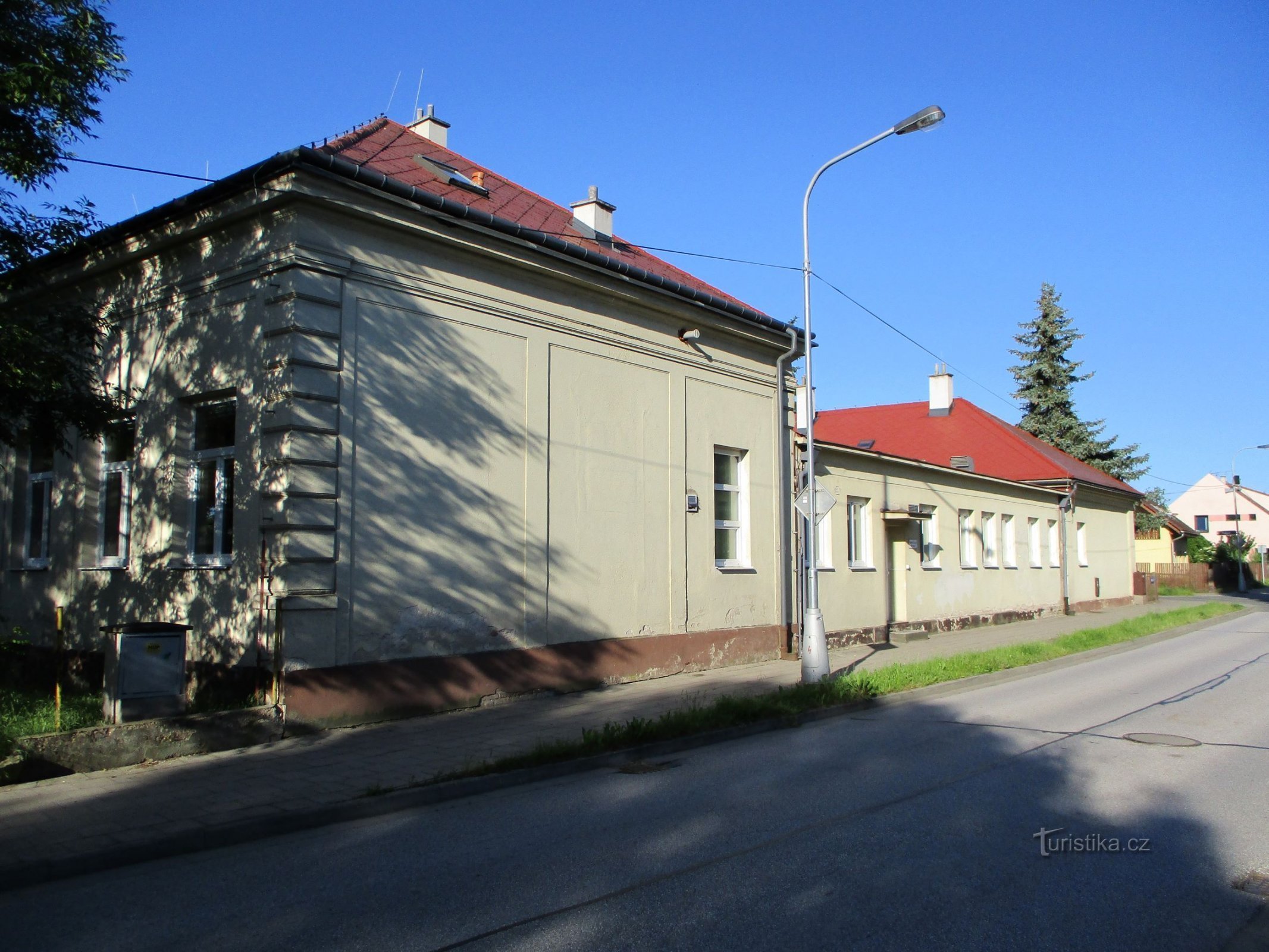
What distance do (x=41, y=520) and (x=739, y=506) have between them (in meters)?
10.6

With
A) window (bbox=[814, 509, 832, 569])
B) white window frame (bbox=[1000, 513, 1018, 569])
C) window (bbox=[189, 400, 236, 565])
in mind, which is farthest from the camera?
white window frame (bbox=[1000, 513, 1018, 569])

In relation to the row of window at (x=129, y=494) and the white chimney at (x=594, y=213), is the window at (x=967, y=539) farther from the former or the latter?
the row of window at (x=129, y=494)

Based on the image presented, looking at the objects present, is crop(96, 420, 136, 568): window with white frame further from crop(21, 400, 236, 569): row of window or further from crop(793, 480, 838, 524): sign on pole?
crop(793, 480, 838, 524): sign on pole

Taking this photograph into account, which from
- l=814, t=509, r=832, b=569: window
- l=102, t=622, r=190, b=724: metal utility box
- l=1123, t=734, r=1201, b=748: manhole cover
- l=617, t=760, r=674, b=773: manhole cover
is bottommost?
l=617, t=760, r=674, b=773: manhole cover

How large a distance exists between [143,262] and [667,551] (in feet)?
26.2

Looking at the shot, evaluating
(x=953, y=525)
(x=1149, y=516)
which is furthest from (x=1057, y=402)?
(x=953, y=525)

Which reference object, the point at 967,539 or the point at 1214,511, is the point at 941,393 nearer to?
the point at 967,539

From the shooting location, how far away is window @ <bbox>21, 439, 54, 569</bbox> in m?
14.0

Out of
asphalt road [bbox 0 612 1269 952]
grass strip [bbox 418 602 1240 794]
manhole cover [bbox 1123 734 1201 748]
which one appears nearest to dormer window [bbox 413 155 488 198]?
grass strip [bbox 418 602 1240 794]

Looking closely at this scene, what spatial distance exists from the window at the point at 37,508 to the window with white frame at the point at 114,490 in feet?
5.10

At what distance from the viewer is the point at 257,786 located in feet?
25.4

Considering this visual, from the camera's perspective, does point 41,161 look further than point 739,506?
No

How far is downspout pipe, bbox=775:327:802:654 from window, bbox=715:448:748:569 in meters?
0.82

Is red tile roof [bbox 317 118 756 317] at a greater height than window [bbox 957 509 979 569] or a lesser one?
greater
